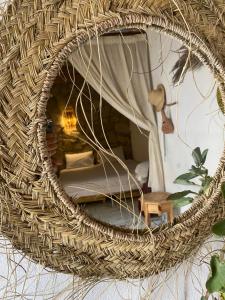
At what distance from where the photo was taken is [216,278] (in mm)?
609

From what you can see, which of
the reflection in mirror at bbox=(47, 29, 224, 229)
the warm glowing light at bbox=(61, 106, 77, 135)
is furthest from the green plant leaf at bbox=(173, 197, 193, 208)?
the warm glowing light at bbox=(61, 106, 77, 135)

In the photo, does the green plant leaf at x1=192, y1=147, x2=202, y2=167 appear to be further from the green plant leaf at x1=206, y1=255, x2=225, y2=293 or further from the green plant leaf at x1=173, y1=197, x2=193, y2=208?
the green plant leaf at x1=206, y1=255, x2=225, y2=293

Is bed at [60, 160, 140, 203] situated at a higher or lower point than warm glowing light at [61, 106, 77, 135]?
lower

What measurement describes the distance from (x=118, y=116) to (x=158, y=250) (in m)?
0.23

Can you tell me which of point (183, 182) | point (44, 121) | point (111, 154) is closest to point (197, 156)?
point (183, 182)

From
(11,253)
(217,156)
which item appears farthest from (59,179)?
(217,156)

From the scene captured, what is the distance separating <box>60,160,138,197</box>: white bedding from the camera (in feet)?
1.98

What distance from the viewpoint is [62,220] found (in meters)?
0.60

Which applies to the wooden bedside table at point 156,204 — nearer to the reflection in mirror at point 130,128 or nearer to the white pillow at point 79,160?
the reflection in mirror at point 130,128

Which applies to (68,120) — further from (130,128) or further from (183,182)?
(183,182)

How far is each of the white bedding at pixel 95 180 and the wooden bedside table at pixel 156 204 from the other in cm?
4

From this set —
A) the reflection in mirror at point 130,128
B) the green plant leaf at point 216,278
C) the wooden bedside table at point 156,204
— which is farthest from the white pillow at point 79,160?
the green plant leaf at point 216,278

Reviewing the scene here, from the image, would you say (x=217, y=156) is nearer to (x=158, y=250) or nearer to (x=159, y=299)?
(x=158, y=250)

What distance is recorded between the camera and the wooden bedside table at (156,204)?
0.65 meters
